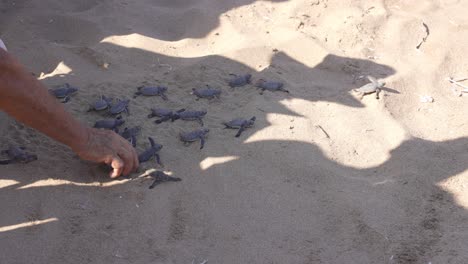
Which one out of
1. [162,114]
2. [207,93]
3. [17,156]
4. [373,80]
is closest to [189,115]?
[162,114]

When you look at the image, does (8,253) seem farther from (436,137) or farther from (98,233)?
(436,137)

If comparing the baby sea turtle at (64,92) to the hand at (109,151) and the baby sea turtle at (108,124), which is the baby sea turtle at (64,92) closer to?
the baby sea turtle at (108,124)

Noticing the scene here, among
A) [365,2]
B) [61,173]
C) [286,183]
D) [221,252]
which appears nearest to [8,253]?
[61,173]

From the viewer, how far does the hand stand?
7.87 ft

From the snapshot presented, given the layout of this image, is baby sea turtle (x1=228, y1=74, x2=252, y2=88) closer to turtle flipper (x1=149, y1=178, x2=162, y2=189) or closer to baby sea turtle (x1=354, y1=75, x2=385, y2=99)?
baby sea turtle (x1=354, y1=75, x2=385, y2=99)

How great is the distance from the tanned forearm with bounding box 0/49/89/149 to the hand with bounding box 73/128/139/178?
1.8 inches

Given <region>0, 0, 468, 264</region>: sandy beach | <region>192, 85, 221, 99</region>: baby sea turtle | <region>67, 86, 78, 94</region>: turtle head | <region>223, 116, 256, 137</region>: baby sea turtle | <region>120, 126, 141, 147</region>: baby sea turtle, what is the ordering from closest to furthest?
<region>0, 0, 468, 264</region>: sandy beach < <region>120, 126, 141, 147</region>: baby sea turtle < <region>223, 116, 256, 137</region>: baby sea turtle < <region>67, 86, 78, 94</region>: turtle head < <region>192, 85, 221, 99</region>: baby sea turtle

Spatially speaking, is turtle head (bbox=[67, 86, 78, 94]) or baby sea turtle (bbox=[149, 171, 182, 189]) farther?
turtle head (bbox=[67, 86, 78, 94])

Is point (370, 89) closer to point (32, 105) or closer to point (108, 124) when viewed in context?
point (108, 124)

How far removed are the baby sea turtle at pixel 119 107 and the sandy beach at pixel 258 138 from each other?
6cm

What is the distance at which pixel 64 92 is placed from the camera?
3123 mm

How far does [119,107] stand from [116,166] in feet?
2.06

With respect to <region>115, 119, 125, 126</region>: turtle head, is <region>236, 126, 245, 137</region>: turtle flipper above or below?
below

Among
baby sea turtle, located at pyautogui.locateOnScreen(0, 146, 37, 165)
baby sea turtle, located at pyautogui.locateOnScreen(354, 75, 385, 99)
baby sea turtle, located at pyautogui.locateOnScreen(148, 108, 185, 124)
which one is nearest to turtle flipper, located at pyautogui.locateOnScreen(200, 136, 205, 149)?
baby sea turtle, located at pyautogui.locateOnScreen(148, 108, 185, 124)
